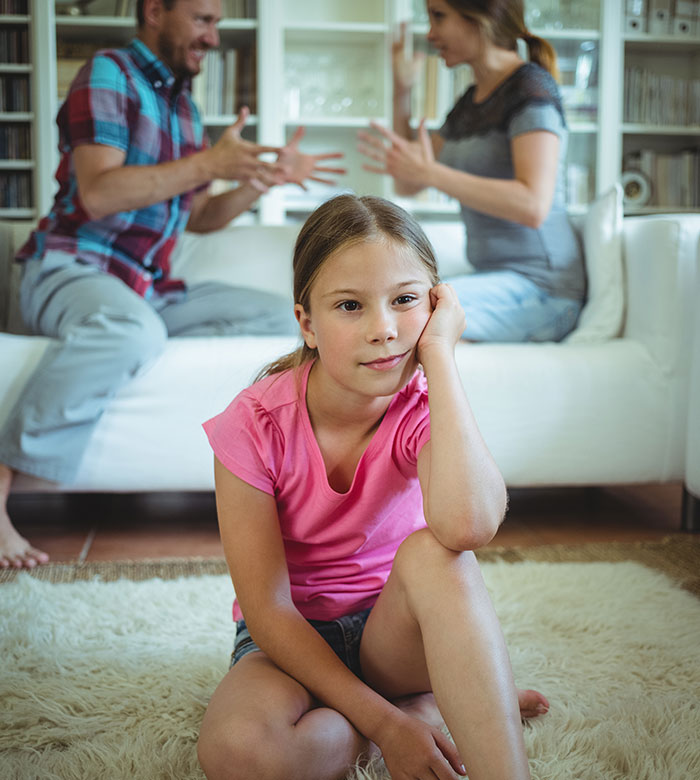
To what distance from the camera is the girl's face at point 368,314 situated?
812 mm

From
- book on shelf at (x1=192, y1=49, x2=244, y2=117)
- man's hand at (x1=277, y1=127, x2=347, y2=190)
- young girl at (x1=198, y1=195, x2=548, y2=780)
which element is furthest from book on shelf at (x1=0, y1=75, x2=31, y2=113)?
young girl at (x1=198, y1=195, x2=548, y2=780)

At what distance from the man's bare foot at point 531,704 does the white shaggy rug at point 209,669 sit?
0.05ft

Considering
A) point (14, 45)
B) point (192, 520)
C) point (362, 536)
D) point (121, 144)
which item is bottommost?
point (192, 520)

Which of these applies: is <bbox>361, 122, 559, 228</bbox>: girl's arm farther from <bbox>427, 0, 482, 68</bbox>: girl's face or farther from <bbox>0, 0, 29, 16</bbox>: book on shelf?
<bbox>0, 0, 29, 16</bbox>: book on shelf

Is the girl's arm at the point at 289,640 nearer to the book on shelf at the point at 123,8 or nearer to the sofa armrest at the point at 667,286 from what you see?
the sofa armrest at the point at 667,286

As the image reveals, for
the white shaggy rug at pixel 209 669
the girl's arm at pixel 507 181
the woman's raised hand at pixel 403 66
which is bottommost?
the white shaggy rug at pixel 209 669

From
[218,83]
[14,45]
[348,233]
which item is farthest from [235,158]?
[14,45]

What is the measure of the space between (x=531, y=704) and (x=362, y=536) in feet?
0.86

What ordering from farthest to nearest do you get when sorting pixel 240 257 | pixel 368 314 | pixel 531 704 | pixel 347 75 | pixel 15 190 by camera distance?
1. pixel 347 75
2. pixel 15 190
3. pixel 240 257
4. pixel 531 704
5. pixel 368 314

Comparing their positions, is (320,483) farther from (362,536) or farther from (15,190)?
(15,190)

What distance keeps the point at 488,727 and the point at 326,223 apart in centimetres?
49

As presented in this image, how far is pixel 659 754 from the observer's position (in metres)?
0.83

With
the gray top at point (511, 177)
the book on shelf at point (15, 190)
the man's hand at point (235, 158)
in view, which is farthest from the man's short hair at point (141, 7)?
the book on shelf at point (15, 190)

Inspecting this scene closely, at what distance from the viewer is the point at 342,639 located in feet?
2.95
